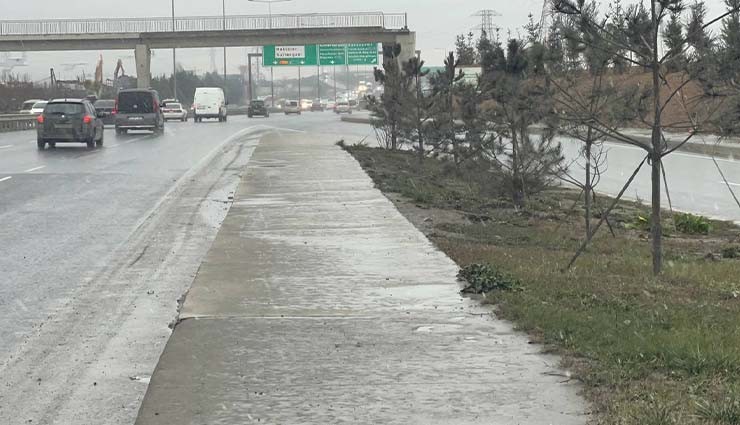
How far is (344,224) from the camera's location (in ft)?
41.6

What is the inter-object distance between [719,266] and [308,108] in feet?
454

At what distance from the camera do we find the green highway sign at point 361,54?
250ft

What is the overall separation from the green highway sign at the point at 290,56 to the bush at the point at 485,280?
68.3m

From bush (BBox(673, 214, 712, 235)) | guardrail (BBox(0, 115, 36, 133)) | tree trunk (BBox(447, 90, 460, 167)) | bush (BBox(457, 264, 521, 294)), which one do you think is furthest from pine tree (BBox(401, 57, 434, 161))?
guardrail (BBox(0, 115, 36, 133))

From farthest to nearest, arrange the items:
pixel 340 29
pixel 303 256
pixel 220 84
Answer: pixel 220 84 < pixel 340 29 < pixel 303 256

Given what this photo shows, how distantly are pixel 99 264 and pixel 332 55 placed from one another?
6711 centimetres

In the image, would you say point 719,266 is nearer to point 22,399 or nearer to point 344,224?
point 344,224

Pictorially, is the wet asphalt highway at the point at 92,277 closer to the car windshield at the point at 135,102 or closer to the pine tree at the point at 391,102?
the pine tree at the point at 391,102

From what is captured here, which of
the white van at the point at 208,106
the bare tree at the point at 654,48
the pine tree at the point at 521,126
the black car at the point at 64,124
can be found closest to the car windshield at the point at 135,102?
the black car at the point at 64,124

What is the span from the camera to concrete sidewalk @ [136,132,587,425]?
17.1ft

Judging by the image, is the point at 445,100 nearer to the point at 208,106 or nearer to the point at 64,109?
the point at 64,109

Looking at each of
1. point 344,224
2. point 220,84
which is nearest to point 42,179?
point 344,224

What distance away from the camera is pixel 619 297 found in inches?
312

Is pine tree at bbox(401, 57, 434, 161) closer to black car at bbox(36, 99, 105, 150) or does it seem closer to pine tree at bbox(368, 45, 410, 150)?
pine tree at bbox(368, 45, 410, 150)
